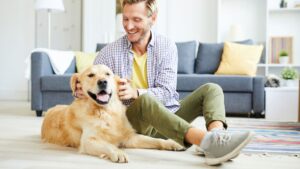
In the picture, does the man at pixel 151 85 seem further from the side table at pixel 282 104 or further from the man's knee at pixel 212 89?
the side table at pixel 282 104

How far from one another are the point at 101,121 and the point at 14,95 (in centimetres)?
484

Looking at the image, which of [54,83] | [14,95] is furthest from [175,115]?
[14,95]

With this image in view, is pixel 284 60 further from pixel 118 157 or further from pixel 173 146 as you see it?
pixel 118 157

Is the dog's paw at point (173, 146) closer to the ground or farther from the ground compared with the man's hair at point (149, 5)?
closer to the ground

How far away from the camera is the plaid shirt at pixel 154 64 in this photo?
76.3 inches

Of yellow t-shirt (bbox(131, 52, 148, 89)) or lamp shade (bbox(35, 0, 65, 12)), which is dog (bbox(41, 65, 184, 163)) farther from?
lamp shade (bbox(35, 0, 65, 12))

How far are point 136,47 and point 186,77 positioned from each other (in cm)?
199

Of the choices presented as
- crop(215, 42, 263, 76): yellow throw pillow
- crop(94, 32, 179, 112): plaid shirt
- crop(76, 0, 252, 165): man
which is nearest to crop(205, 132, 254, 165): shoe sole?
crop(76, 0, 252, 165): man

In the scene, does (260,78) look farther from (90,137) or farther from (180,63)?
(90,137)

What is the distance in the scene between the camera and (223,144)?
149cm

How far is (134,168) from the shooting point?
1.55m

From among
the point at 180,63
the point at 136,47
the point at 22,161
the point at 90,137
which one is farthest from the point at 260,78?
the point at 22,161

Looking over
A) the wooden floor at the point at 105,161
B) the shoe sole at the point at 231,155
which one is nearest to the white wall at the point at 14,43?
the wooden floor at the point at 105,161

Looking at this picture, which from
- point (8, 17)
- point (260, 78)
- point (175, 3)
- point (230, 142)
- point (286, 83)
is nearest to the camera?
point (230, 142)
